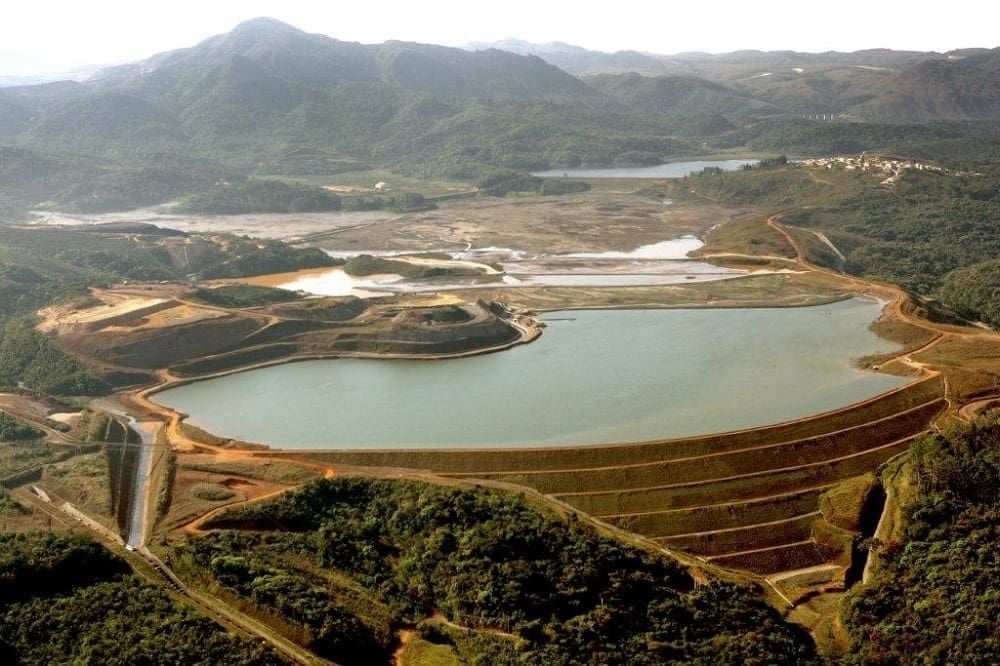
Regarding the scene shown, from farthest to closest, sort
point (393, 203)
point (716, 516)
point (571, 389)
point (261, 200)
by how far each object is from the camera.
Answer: point (261, 200), point (393, 203), point (571, 389), point (716, 516)

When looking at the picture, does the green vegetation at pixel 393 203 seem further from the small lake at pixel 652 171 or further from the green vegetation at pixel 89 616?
the green vegetation at pixel 89 616

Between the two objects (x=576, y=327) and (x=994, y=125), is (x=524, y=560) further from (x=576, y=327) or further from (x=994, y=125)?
(x=994, y=125)

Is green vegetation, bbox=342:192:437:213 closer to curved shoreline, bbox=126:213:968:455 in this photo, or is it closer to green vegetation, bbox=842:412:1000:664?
curved shoreline, bbox=126:213:968:455

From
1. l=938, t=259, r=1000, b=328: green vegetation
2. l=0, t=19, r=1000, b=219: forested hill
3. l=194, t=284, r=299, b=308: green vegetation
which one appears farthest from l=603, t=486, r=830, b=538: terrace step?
l=0, t=19, r=1000, b=219: forested hill

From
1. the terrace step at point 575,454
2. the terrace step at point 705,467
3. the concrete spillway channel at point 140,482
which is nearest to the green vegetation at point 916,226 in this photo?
the terrace step at point 705,467

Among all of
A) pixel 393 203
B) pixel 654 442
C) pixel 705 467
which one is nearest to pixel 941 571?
pixel 705 467

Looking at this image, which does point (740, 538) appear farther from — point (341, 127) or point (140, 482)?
point (341, 127)
